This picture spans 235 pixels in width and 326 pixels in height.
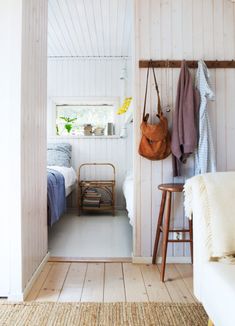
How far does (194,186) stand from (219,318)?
0.59 m

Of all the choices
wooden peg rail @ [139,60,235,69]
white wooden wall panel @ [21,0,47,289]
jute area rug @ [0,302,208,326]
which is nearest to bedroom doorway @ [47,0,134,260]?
white wooden wall panel @ [21,0,47,289]

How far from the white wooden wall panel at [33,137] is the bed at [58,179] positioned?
0.32 m

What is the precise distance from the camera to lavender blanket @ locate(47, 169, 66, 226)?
8.39ft

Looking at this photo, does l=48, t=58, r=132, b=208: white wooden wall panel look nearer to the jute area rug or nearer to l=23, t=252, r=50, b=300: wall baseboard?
A: l=23, t=252, r=50, b=300: wall baseboard

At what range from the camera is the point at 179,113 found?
211 cm

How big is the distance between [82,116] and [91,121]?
0.18 meters

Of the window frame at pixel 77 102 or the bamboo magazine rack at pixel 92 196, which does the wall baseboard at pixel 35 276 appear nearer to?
the bamboo magazine rack at pixel 92 196

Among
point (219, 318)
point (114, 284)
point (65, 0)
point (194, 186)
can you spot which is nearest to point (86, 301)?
point (114, 284)

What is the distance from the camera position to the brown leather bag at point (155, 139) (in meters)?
2.09

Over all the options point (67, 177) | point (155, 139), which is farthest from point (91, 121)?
point (155, 139)

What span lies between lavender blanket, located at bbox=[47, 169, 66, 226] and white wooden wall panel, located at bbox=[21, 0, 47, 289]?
258 mm

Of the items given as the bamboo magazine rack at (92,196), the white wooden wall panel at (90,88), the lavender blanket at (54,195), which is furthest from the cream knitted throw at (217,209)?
the white wooden wall panel at (90,88)

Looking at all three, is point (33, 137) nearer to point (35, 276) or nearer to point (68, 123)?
point (35, 276)

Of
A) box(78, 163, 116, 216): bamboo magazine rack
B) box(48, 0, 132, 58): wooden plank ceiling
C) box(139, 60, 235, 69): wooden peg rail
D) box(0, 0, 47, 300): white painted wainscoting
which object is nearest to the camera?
box(0, 0, 47, 300): white painted wainscoting
